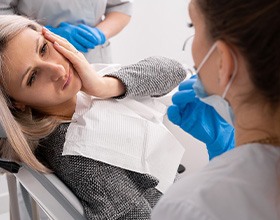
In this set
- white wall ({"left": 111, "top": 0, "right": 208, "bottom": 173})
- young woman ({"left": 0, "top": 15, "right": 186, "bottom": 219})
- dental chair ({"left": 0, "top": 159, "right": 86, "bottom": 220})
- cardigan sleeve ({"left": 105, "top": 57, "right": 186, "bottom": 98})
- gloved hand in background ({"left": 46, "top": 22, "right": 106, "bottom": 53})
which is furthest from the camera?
white wall ({"left": 111, "top": 0, "right": 208, "bottom": 173})

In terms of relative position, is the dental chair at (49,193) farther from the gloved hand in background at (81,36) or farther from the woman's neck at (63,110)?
the gloved hand in background at (81,36)

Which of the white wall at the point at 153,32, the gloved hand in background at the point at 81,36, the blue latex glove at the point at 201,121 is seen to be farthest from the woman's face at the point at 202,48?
the white wall at the point at 153,32

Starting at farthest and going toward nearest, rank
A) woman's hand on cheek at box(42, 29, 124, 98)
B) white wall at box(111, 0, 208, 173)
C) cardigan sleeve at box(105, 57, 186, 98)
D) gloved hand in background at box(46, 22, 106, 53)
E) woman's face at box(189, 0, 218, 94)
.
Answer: white wall at box(111, 0, 208, 173), gloved hand in background at box(46, 22, 106, 53), cardigan sleeve at box(105, 57, 186, 98), woman's hand on cheek at box(42, 29, 124, 98), woman's face at box(189, 0, 218, 94)

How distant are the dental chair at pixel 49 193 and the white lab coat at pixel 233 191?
0.39 metres

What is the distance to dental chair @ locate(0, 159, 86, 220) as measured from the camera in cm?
106

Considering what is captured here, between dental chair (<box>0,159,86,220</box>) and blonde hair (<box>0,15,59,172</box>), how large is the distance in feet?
0.09

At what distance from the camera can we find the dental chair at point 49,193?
3.47 feet

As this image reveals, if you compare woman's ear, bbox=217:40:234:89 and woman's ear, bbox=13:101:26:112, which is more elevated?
woman's ear, bbox=217:40:234:89

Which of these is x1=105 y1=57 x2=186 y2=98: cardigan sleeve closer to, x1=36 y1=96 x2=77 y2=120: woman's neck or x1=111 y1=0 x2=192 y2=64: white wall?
x1=36 y1=96 x2=77 y2=120: woman's neck

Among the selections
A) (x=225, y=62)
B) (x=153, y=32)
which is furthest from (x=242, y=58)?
(x=153, y=32)

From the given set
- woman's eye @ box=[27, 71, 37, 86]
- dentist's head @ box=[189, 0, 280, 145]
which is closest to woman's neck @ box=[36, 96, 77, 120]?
woman's eye @ box=[27, 71, 37, 86]

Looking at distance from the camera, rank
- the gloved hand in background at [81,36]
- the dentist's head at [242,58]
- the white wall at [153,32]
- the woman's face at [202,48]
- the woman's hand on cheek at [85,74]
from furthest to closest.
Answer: the white wall at [153,32] → the gloved hand in background at [81,36] → the woman's hand on cheek at [85,74] → the woman's face at [202,48] → the dentist's head at [242,58]

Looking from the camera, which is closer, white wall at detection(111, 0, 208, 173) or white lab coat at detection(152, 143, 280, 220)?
white lab coat at detection(152, 143, 280, 220)

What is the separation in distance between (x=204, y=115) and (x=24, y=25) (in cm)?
60
